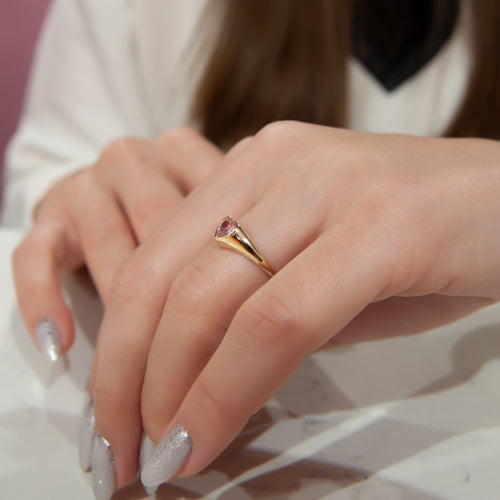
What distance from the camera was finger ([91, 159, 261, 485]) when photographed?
15.0 inches

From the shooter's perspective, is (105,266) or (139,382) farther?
(105,266)

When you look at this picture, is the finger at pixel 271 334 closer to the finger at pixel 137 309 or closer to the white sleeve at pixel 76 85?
the finger at pixel 137 309

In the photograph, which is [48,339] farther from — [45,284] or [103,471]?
[103,471]

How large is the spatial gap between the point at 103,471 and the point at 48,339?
0.56 feet

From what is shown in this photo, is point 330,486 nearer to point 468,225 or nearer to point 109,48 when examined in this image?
point 468,225

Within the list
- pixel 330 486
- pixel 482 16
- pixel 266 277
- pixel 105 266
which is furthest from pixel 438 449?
pixel 482 16

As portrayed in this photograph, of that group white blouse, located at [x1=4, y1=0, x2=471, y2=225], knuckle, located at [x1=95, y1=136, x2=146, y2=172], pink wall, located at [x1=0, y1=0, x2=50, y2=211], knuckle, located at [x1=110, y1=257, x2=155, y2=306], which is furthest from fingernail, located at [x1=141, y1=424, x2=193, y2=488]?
pink wall, located at [x1=0, y1=0, x2=50, y2=211]

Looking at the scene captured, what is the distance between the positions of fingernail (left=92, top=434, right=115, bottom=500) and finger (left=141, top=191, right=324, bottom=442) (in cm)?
4

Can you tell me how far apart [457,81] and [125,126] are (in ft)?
2.48

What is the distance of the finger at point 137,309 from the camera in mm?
381

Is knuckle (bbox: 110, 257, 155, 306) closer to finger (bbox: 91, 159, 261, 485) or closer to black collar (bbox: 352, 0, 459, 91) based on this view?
finger (bbox: 91, 159, 261, 485)

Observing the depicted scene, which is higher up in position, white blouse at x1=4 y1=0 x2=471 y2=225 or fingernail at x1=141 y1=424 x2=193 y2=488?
white blouse at x1=4 y1=0 x2=471 y2=225

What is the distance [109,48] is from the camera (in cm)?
108

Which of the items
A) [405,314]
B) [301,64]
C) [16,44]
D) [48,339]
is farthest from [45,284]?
[16,44]
